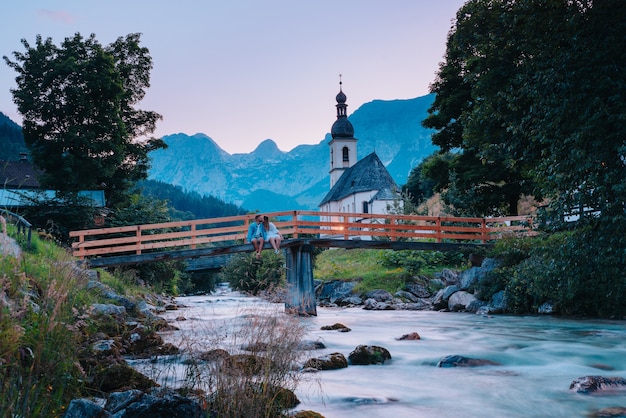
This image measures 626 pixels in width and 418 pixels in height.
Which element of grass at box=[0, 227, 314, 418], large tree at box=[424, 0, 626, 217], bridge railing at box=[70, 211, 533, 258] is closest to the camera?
grass at box=[0, 227, 314, 418]

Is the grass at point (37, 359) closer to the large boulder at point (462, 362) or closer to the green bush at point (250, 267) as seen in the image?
the large boulder at point (462, 362)

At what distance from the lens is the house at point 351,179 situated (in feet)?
217

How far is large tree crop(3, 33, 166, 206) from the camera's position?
29062 mm

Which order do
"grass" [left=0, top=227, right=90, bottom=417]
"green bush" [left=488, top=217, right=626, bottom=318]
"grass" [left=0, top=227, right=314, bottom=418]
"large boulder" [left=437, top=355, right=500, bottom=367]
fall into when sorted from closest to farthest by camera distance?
"grass" [left=0, top=227, right=90, bottom=417]
"grass" [left=0, top=227, right=314, bottom=418]
"large boulder" [left=437, top=355, right=500, bottom=367]
"green bush" [left=488, top=217, right=626, bottom=318]

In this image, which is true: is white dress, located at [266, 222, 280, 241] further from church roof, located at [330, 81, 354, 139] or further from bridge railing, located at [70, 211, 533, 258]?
church roof, located at [330, 81, 354, 139]

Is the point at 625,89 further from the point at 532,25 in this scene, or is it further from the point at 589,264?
the point at 589,264

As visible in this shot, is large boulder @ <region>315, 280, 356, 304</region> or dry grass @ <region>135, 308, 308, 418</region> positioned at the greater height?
dry grass @ <region>135, 308, 308, 418</region>

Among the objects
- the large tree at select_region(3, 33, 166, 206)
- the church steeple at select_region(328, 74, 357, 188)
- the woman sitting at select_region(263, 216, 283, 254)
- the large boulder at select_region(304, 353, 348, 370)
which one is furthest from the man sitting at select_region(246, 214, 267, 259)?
the church steeple at select_region(328, 74, 357, 188)

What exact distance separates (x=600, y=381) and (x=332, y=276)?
25.1 meters

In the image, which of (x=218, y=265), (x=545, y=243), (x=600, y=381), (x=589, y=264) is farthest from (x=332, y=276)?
(x=600, y=381)

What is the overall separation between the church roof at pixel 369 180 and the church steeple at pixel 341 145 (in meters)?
8.30

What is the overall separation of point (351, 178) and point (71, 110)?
47.0m

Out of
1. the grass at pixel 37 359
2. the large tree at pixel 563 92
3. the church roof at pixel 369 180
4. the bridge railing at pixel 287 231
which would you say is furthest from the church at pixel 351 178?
the grass at pixel 37 359

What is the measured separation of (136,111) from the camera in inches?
1368
